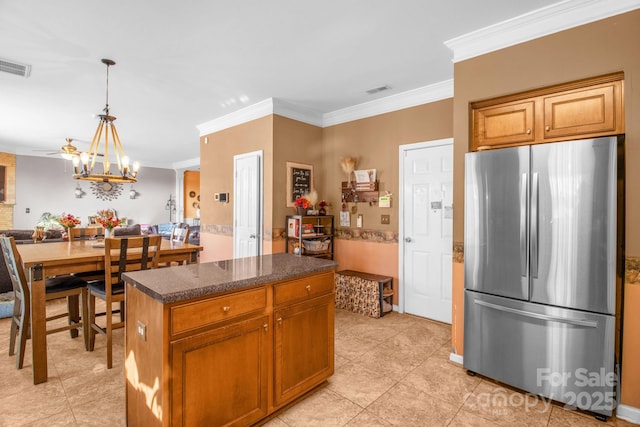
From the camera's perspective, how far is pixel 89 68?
3.30 meters

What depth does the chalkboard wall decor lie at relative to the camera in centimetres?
449

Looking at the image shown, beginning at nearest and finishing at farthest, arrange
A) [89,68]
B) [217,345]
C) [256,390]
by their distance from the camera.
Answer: [217,345]
[256,390]
[89,68]

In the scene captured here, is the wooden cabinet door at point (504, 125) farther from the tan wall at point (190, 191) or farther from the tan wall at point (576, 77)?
the tan wall at point (190, 191)

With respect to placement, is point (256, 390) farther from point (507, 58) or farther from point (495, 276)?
point (507, 58)

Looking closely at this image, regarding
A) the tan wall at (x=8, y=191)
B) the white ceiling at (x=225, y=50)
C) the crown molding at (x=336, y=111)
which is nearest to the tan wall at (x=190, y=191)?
the tan wall at (x=8, y=191)

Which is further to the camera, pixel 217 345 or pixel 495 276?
pixel 495 276

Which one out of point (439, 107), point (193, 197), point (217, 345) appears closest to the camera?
point (217, 345)

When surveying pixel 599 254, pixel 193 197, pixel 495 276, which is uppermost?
pixel 193 197

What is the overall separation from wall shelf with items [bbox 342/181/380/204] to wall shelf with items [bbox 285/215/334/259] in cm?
40

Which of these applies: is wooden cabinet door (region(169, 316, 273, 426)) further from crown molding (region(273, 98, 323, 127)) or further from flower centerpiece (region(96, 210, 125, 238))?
crown molding (region(273, 98, 323, 127))

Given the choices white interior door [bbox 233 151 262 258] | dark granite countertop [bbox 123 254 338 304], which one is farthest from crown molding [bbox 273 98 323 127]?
dark granite countertop [bbox 123 254 338 304]

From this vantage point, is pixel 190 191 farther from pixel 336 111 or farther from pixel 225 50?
pixel 225 50

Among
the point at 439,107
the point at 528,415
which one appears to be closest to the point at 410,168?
the point at 439,107

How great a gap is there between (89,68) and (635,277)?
4993mm
